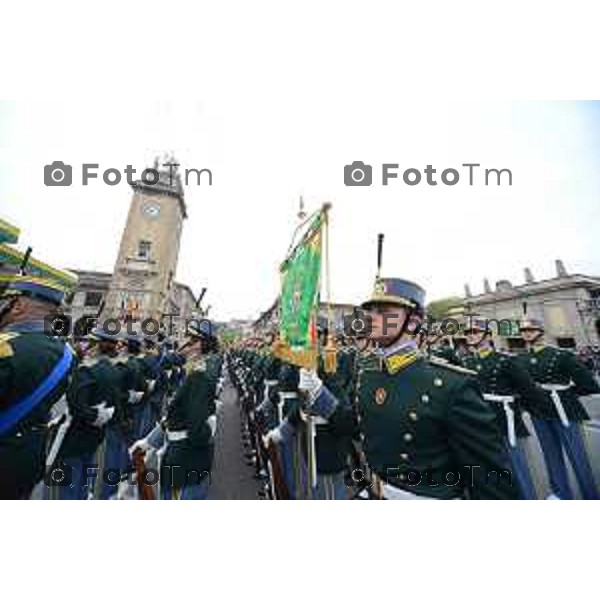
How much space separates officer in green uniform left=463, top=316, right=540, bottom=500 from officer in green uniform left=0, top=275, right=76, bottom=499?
12.4 ft

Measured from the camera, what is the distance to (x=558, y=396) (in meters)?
3.72

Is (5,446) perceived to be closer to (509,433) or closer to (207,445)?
(207,445)

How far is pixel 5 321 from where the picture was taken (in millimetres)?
2137

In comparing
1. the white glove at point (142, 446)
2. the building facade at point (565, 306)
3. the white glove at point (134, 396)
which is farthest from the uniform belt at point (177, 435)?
the building facade at point (565, 306)

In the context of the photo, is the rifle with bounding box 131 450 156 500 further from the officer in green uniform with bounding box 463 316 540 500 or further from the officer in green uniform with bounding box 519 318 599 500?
the officer in green uniform with bounding box 519 318 599 500

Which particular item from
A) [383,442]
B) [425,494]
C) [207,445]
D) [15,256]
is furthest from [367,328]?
[15,256]

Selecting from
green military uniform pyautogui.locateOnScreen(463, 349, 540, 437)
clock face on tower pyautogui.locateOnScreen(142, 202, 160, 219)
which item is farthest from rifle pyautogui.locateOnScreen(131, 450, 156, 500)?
clock face on tower pyautogui.locateOnScreen(142, 202, 160, 219)

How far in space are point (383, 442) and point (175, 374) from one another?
740 centimetres

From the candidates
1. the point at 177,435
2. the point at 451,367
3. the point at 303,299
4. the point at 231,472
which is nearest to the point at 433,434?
the point at 451,367

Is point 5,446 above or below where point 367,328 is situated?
below

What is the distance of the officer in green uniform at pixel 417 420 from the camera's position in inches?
53.9

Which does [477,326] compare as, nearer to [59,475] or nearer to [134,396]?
[134,396]

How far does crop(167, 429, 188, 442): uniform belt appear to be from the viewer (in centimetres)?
261

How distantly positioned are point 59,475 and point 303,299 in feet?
9.24
